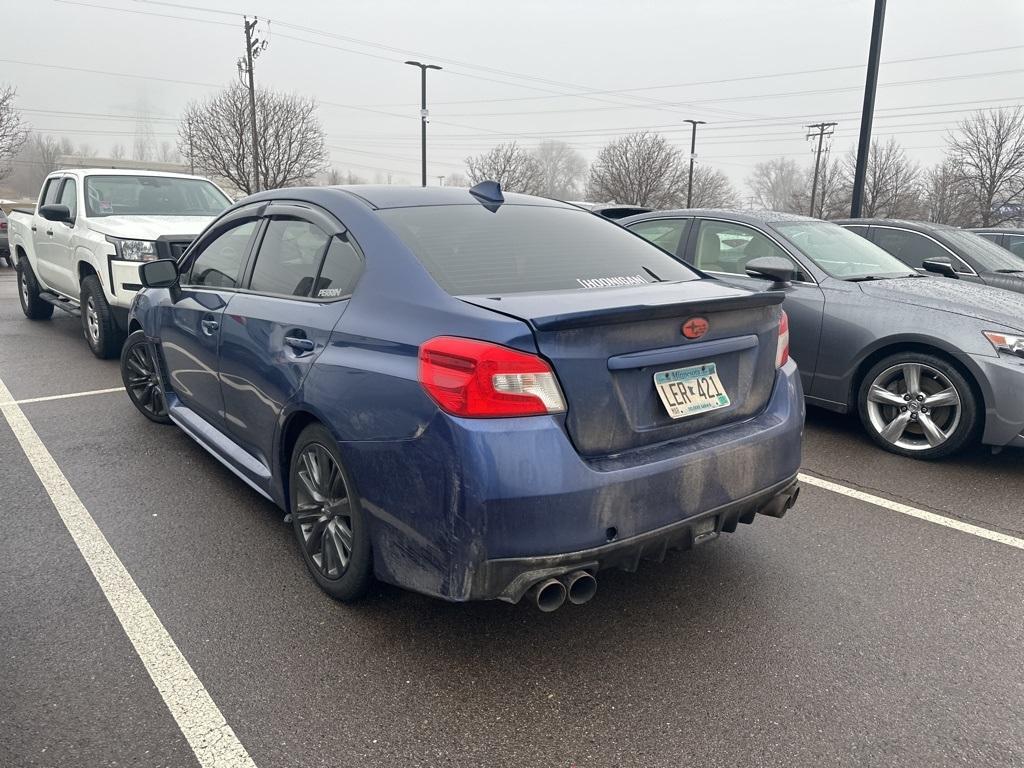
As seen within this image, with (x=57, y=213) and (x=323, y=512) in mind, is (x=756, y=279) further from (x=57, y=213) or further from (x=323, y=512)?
(x=57, y=213)

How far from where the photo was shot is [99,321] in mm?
7172

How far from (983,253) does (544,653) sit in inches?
305

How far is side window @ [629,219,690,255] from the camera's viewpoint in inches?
247

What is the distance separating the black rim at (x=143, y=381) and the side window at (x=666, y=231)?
393 centimetres

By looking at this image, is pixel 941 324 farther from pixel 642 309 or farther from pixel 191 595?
pixel 191 595

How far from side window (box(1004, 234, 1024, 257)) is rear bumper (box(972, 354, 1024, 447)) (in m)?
8.51

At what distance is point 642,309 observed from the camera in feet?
7.89

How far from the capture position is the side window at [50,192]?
28.3 feet

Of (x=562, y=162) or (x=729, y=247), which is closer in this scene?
(x=729, y=247)

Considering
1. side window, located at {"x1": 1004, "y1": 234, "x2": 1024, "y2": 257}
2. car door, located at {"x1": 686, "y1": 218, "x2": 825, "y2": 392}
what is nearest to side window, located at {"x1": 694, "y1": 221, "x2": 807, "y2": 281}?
car door, located at {"x1": 686, "y1": 218, "x2": 825, "y2": 392}

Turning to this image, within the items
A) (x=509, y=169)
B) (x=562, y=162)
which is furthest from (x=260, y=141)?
(x=562, y=162)

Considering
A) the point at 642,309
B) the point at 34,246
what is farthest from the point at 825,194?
the point at 642,309

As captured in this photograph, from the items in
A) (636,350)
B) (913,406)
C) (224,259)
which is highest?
(224,259)

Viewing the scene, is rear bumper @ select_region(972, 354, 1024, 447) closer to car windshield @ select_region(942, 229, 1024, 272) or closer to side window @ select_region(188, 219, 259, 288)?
car windshield @ select_region(942, 229, 1024, 272)
